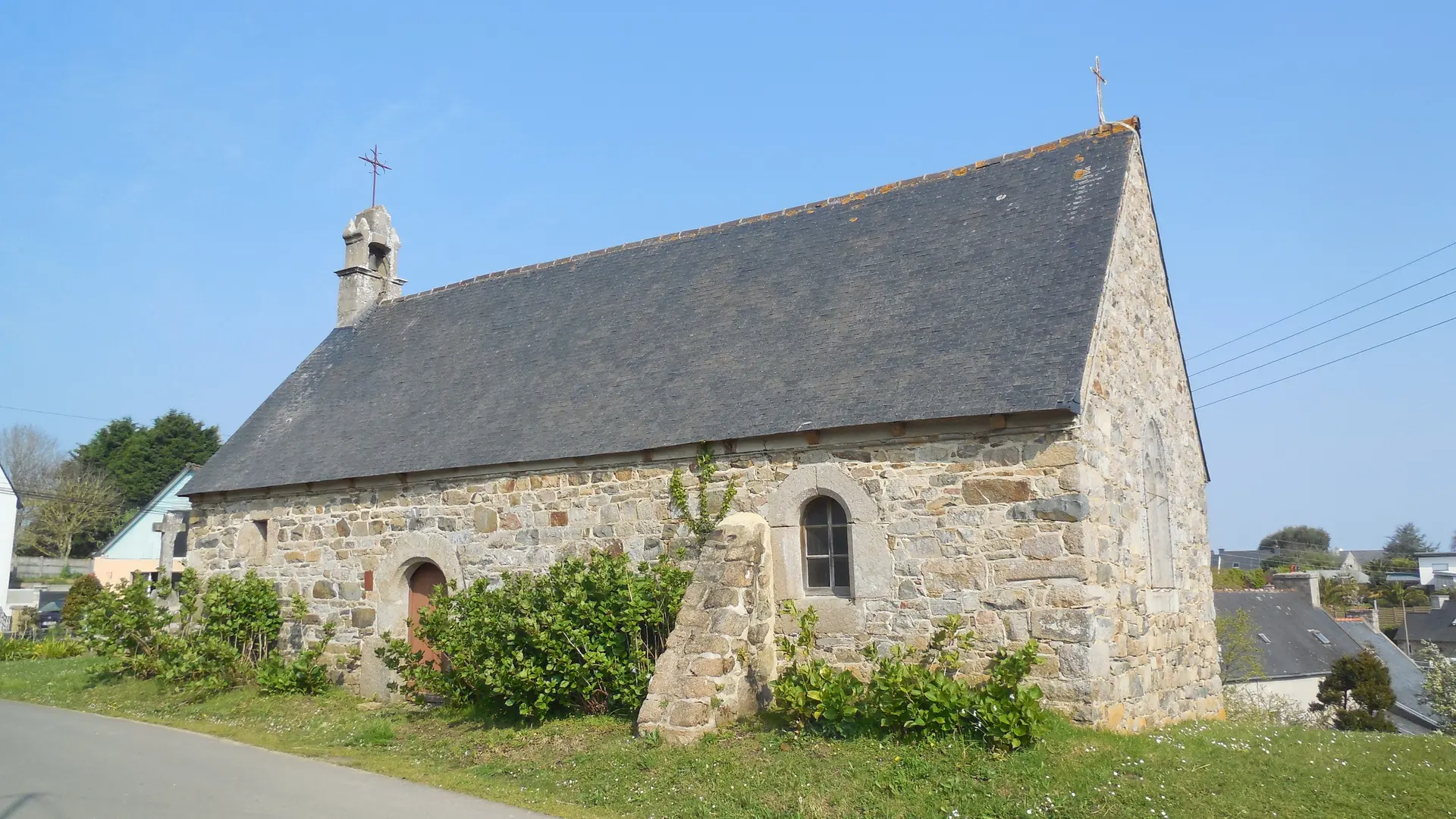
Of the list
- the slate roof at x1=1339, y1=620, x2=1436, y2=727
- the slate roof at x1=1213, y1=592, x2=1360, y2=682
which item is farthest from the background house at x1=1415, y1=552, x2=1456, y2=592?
the slate roof at x1=1213, y1=592, x2=1360, y2=682

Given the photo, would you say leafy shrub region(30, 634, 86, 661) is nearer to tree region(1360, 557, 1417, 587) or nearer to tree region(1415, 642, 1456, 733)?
tree region(1415, 642, 1456, 733)

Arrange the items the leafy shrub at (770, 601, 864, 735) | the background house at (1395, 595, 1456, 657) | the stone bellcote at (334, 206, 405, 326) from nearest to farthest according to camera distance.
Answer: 1. the leafy shrub at (770, 601, 864, 735)
2. the stone bellcote at (334, 206, 405, 326)
3. the background house at (1395, 595, 1456, 657)

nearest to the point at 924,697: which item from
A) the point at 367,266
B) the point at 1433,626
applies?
the point at 367,266

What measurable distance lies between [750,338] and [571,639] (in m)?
4.23

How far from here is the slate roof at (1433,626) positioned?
41750 millimetres

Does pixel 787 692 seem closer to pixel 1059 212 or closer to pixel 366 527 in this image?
pixel 1059 212

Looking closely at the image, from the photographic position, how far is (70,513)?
152 ft

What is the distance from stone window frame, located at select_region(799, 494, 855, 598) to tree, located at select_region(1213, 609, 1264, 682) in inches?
715

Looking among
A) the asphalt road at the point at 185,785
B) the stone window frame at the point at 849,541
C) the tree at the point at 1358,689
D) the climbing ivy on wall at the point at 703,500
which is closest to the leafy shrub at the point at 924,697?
the stone window frame at the point at 849,541

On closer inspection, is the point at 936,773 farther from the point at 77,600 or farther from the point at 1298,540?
the point at 1298,540

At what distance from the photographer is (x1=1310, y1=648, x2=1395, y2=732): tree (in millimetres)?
24359

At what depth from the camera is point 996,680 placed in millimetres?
8359

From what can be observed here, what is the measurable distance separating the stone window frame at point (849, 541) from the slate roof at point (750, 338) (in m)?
0.59

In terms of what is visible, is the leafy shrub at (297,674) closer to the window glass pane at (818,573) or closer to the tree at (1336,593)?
the window glass pane at (818,573)
